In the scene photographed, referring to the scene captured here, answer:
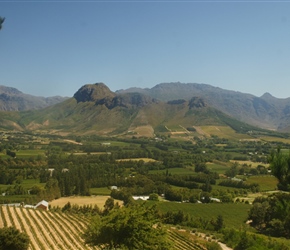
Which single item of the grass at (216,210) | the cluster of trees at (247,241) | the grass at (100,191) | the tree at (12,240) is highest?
the tree at (12,240)

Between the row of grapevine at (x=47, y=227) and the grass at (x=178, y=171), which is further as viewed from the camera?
the grass at (x=178, y=171)

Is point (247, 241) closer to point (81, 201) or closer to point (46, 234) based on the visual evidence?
point (46, 234)

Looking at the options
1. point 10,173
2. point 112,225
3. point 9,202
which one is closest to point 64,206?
point 9,202

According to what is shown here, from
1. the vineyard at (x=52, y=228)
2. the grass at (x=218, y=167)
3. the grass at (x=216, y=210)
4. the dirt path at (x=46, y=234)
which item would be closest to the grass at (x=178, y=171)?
the grass at (x=218, y=167)

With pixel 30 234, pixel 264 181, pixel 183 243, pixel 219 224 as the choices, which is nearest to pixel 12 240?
pixel 30 234

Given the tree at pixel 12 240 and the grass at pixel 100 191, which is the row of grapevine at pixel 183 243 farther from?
the grass at pixel 100 191

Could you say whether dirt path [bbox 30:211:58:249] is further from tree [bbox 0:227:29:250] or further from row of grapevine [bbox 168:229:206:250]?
row of grapevine [bbox 168:229:206:250]

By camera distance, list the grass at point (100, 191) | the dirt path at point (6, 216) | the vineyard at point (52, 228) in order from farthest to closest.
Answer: the grass at point (100, 191) < the dirt path at point (6, 216) < the vineyard at point (52, 228)

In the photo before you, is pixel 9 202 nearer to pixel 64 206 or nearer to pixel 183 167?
pixel 64 206
